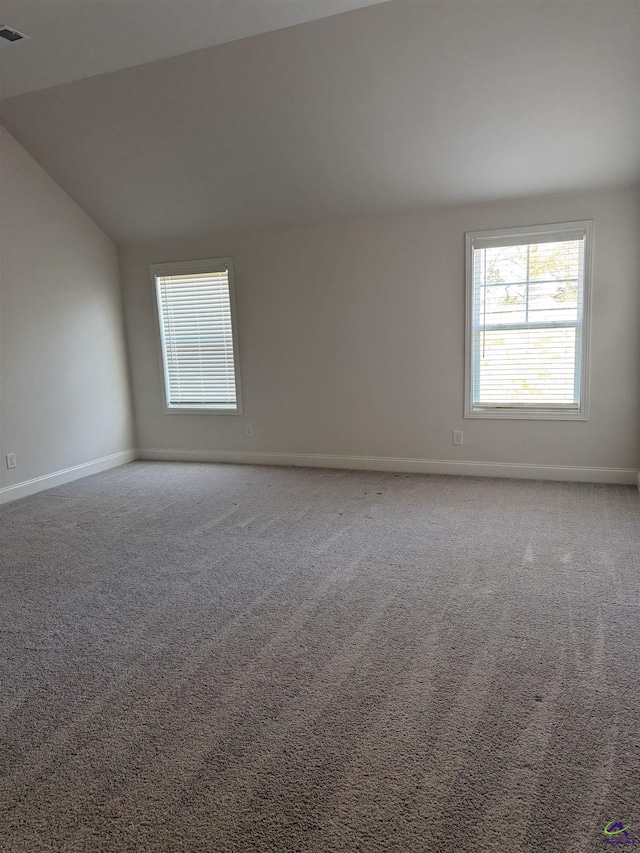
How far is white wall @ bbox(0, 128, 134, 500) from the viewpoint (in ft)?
15.7

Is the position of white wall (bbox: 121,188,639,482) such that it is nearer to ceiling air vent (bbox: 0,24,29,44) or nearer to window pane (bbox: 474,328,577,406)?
window pane (bbox: 474,328,577,406)

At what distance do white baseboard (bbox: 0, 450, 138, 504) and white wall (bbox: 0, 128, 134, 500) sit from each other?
1cm

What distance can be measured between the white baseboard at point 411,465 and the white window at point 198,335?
1.70 feet

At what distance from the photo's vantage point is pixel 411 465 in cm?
532

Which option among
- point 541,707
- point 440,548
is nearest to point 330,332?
point 440,548

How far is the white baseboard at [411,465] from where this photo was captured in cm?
473

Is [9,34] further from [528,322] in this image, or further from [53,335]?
[528,322]

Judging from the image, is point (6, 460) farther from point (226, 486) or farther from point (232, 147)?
point (232, 147)

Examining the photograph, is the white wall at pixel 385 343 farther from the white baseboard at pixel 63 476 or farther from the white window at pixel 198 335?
the white baseboard at pixel 63 476

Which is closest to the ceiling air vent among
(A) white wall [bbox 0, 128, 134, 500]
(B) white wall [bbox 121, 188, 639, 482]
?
(A) white wall [bbox 0, 128, 134, 500]

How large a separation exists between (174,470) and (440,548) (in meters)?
3.28

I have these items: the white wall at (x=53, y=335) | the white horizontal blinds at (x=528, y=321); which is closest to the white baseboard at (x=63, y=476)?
the white wall at (x=53, y=335)

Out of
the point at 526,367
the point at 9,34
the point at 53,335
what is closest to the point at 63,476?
the point at 53,335

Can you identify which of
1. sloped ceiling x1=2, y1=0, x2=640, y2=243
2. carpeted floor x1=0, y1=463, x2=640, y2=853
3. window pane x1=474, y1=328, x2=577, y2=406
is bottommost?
carpeted floor x1=0, y1=463, x2=640, y2=853
